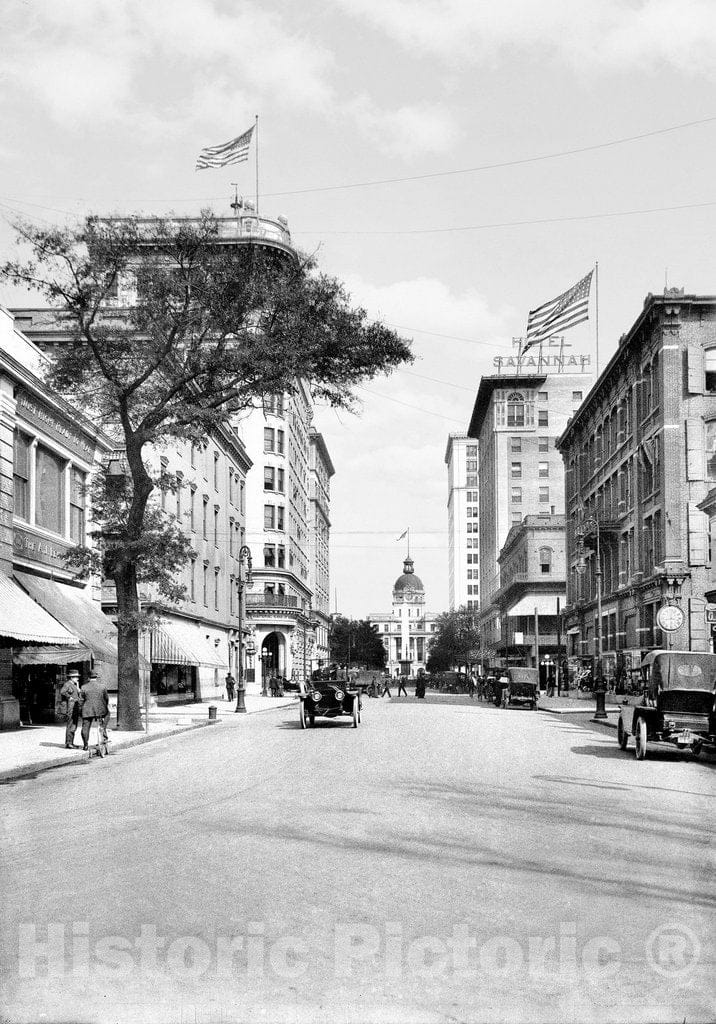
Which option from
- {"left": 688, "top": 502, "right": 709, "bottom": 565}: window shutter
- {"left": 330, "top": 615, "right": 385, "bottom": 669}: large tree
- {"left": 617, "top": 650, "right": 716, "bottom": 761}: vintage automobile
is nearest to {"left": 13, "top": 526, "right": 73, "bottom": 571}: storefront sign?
{"left": 617, "top": 650, "right": 716, "bottom": 761}: vintage automobile

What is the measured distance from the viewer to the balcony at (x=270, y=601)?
282 ft

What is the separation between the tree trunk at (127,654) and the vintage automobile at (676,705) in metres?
13.2

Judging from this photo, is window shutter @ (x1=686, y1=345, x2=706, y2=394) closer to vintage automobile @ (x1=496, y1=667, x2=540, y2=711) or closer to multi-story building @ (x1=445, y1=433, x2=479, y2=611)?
→ vintage automobile @ (x1=496, y1=667, x2=540, y2=711)

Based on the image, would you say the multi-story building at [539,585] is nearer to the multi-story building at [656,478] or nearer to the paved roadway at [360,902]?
the multi-story building at [656,478]

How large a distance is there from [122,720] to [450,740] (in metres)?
9.30

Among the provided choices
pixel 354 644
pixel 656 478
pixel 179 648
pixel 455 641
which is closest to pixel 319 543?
pixel 354 644

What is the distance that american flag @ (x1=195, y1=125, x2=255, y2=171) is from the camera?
39.0 m

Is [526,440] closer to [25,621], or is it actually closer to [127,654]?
[127,654]

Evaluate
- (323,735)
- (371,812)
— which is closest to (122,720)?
(323,735)

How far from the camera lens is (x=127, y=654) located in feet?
→ 94.6

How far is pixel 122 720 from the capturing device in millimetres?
28578

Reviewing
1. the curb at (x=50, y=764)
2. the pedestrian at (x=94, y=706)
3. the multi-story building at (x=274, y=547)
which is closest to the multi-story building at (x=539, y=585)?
the multi-story building at (x=274, y=547)

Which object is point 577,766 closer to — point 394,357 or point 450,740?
point 450,740

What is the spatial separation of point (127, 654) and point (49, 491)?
600cm
